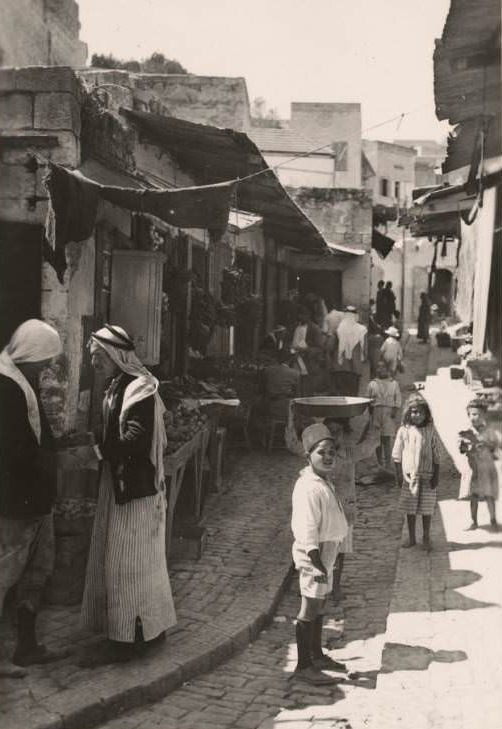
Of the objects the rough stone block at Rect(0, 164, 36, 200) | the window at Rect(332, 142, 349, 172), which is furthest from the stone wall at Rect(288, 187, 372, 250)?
the rough stone block at Rect(0, 164, 36, 200)

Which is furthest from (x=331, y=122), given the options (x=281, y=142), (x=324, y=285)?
(x=324, y=285)

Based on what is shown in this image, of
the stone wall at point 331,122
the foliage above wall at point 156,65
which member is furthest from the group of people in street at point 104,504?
the stone wall at point 331,122

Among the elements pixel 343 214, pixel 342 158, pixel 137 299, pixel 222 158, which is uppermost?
pixel 342 158

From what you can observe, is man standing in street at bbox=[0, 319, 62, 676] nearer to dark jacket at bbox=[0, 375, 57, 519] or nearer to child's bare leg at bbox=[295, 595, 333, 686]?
dark jacket at bbox=[0, 375, 57, 519]

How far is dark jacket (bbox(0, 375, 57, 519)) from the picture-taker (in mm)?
4578

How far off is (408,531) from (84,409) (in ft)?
11.2

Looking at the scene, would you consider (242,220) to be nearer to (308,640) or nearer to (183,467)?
(183,467)

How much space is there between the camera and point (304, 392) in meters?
14.0

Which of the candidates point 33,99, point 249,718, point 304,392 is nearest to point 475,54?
point 33,99

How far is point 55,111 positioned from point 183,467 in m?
3.12

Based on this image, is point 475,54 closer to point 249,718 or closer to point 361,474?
point 249,718

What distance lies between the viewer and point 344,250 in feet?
58.5

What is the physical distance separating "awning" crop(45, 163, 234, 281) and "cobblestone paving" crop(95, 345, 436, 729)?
3.13m

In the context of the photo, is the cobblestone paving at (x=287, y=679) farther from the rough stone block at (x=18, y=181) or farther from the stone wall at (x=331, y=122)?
the stone wall at (x=331, y=122)
